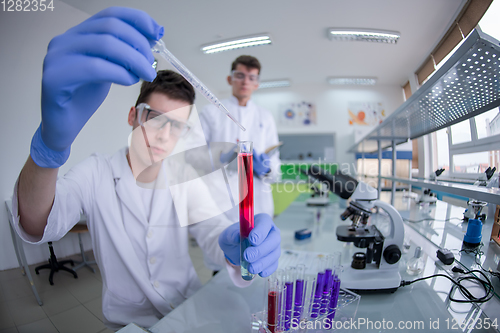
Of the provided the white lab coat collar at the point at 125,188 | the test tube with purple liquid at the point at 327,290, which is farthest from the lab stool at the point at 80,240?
the test tube with purple liquid at the point at 327,290

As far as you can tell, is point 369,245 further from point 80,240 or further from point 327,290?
point 80,240

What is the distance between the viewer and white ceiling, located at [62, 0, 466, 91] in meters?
1.03

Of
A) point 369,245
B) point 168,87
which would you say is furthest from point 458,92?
point 168,87

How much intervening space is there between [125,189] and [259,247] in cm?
66

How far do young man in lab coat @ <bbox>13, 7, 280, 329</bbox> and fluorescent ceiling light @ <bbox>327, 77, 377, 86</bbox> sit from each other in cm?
128

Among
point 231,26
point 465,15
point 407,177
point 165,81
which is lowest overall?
point 407,177

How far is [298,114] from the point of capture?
2084mm

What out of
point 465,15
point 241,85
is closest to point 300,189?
point 241,85

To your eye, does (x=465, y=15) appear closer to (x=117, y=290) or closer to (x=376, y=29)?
(x=376, y=29)

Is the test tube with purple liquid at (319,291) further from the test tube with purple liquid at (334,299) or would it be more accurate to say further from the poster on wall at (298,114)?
the poster on wall at (298,114)

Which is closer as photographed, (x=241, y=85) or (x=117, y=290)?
(x=117, y=290)

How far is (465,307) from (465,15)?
1.10m

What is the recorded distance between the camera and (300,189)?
4.07 metres
